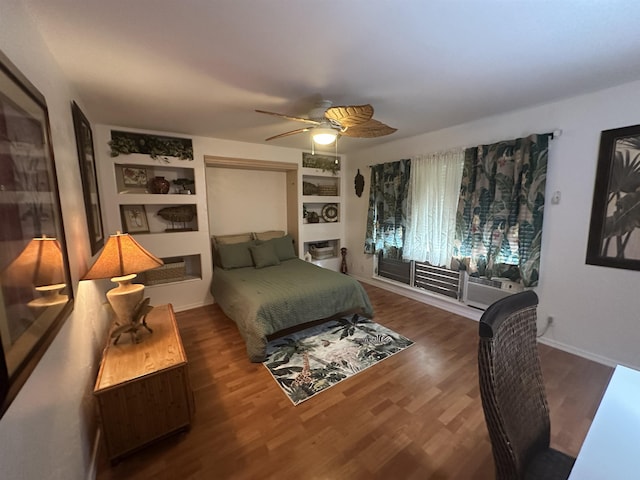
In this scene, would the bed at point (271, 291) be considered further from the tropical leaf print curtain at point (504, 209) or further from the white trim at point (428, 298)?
the tropical leaf print curtain at point (504, 209)

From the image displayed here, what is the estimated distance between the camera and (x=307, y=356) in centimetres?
245

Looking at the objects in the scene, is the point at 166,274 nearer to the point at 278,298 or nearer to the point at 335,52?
the point at 278,298

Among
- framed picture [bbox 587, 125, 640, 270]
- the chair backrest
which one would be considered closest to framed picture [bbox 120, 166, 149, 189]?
the chair backrest

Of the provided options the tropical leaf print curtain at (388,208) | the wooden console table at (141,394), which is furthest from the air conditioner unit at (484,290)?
the wooden console table at (141,394)

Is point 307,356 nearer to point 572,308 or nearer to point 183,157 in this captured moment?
point 572,308

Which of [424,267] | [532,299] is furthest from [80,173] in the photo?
[424,267]

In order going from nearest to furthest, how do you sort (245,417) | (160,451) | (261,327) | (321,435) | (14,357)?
(14,357) → (160,451) → (321,435) → (245,417) → (261,327)

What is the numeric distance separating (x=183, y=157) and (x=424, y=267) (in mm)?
3580

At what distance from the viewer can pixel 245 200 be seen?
423 cm

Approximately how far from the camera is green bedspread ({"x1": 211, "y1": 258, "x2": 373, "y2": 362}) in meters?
2.41

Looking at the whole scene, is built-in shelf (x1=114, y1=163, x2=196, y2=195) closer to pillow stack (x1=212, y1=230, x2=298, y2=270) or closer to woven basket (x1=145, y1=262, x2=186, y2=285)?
pillow stack (x1=212, y1=230, x2=298, y2=270)

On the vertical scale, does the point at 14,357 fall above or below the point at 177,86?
below

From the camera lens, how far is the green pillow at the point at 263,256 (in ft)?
11.9

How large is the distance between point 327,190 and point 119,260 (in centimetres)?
358
